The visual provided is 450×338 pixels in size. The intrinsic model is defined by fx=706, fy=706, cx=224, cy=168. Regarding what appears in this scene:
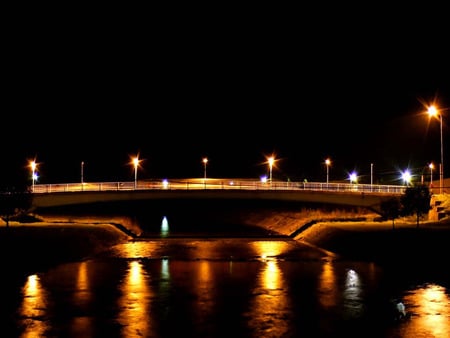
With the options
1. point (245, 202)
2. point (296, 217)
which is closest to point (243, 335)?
point (296, 217)

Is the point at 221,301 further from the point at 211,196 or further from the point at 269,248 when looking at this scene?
the point at 211,196

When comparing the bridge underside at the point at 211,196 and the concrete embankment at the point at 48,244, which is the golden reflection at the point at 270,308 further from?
the bridge underside at the point at 211,196

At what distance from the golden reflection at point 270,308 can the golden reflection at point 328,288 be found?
1.41 m

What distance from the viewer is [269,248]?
2191 inches

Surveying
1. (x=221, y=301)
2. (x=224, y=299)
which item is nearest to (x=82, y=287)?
(x=224, y=299)

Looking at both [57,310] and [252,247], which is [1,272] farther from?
[252,247]

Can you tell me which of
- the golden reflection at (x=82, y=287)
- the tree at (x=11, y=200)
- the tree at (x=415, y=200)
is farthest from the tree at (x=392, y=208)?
the tree at (x=11, y=200)

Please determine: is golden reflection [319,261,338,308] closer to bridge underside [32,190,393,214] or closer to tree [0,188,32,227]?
tree [0,188,32,227]

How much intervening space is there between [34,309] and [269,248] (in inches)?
1312

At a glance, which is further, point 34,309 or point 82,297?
point 82,297

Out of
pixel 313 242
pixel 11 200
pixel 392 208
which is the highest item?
pixel 11 200

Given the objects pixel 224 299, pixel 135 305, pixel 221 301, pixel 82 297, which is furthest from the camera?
pixel 82 297

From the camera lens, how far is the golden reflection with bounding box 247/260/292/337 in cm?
2022

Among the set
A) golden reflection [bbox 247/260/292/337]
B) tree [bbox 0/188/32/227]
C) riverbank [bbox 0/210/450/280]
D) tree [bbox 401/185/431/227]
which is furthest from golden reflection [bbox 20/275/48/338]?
tree [bbox 401/185/431/227]
